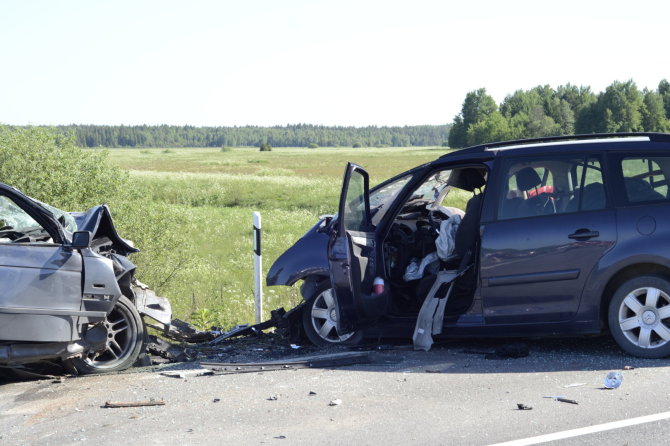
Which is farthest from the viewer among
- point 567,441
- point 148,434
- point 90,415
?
point 90,415

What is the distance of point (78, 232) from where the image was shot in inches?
262

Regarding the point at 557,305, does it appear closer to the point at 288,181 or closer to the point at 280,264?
the point at 280,264

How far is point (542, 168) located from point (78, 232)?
4017 millimetres

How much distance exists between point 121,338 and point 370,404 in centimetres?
277

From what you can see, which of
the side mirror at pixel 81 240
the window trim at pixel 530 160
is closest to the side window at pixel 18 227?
the side mirror at pixel 81 240

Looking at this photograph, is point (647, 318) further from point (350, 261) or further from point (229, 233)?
point (229, 233)

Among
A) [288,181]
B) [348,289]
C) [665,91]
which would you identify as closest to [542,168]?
[348,289]

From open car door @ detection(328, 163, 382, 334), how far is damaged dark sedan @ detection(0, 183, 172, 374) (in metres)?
1.83

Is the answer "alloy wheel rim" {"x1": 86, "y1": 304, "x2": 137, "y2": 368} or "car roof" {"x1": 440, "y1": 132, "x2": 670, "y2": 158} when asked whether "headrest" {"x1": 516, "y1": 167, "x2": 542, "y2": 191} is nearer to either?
"car roof" {"x1": 440, "y1": 132, "x2": 670, "y2": 158}

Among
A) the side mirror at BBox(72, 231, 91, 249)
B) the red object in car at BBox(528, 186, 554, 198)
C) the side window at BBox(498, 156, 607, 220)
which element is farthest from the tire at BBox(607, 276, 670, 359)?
the side mirror at BBox(72, 231, 91, 249)

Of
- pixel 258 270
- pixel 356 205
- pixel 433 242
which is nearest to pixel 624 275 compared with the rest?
pixel 433 242

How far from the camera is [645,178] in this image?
275 inches

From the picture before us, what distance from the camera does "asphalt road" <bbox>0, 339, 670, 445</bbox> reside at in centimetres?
505

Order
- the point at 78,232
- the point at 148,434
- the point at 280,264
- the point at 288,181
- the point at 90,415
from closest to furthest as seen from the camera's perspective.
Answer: the point at 148,434
the point at 90,415
the point at 78,232
the point at 280,264
the point at 288,181
